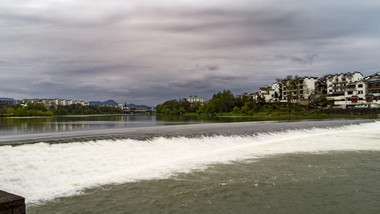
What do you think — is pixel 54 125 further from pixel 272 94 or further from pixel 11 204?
pixel 272 94

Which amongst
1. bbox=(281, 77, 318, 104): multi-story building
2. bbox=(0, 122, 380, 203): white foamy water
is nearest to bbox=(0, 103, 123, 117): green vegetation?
bbox=(0, 122, 380, 203): white foamy water

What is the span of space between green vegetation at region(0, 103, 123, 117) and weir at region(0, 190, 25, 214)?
79827 mm

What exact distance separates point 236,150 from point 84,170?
9.90 m

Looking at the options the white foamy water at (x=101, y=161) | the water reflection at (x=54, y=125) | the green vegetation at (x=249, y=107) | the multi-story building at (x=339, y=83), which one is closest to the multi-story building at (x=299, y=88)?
the green vegetation at (x=249, y=107)

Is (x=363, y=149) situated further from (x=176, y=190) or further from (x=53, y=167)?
(x=53, y=167)

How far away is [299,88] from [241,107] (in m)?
18.6

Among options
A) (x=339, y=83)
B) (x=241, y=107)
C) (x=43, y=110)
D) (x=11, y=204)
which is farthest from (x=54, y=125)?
(x=339, y=83)

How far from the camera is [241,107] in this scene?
90.7 metres

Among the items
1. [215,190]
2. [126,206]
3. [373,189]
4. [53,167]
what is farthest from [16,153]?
[373,189]

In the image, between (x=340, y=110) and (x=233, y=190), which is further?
(x=340, y=110)

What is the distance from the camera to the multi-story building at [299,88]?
77.6 meters

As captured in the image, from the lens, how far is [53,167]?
1108cm

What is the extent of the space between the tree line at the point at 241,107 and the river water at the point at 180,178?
195ft

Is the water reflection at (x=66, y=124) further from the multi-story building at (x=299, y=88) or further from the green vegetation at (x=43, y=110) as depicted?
the multi-story building at (x=299, y=88)
